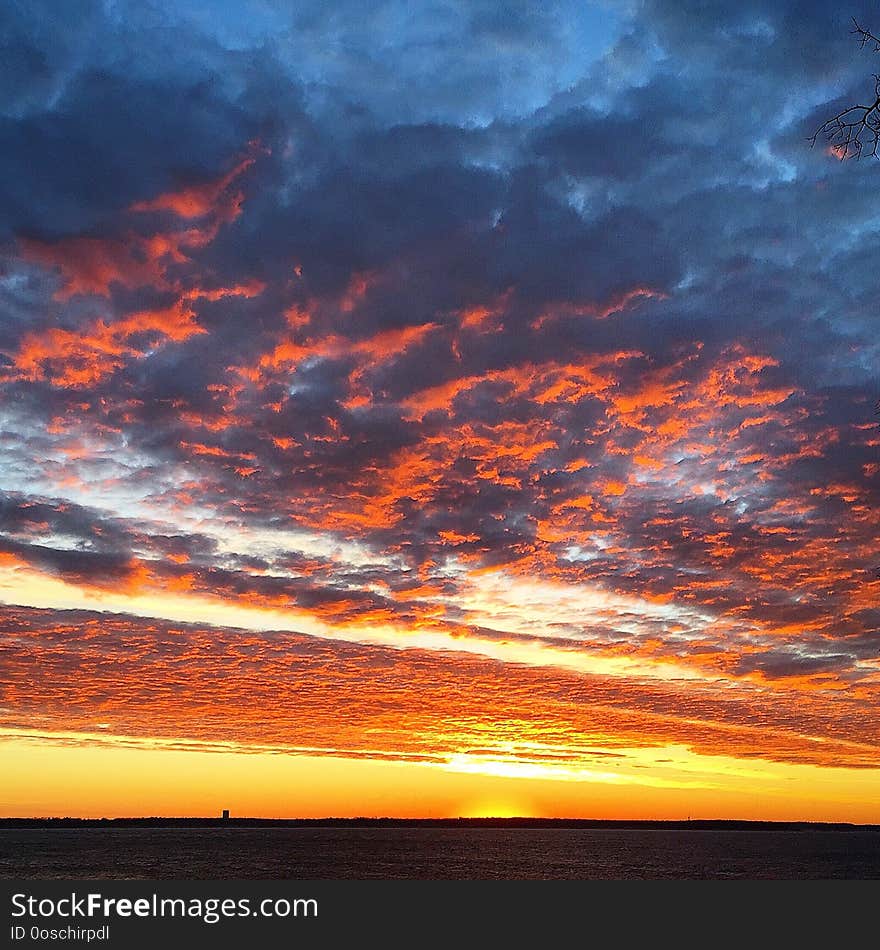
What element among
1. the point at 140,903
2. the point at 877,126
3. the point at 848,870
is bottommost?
the point at 848,870

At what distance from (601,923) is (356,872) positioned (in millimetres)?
89621

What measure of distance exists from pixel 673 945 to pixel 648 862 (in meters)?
143

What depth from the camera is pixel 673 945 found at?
29.0 m

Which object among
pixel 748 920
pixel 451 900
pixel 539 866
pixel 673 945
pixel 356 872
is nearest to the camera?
pixel 673 945

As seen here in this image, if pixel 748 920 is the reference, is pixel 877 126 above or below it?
above

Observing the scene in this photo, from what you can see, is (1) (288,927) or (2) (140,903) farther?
(2) (140,903)

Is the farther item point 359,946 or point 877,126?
point 359,946

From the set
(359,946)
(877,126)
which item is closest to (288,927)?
(359,946)

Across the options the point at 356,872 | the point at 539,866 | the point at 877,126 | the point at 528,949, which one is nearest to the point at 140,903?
the point at 528,949

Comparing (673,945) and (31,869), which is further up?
(673,945)

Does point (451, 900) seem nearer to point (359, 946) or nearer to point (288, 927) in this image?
point (288, 927)

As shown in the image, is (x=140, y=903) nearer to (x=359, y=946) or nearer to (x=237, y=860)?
(x=359, y=946)

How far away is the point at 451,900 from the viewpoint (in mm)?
45500

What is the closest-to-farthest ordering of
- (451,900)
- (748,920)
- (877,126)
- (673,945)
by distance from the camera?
(877,126) → (673,945) → (748,920) → (451,900)
